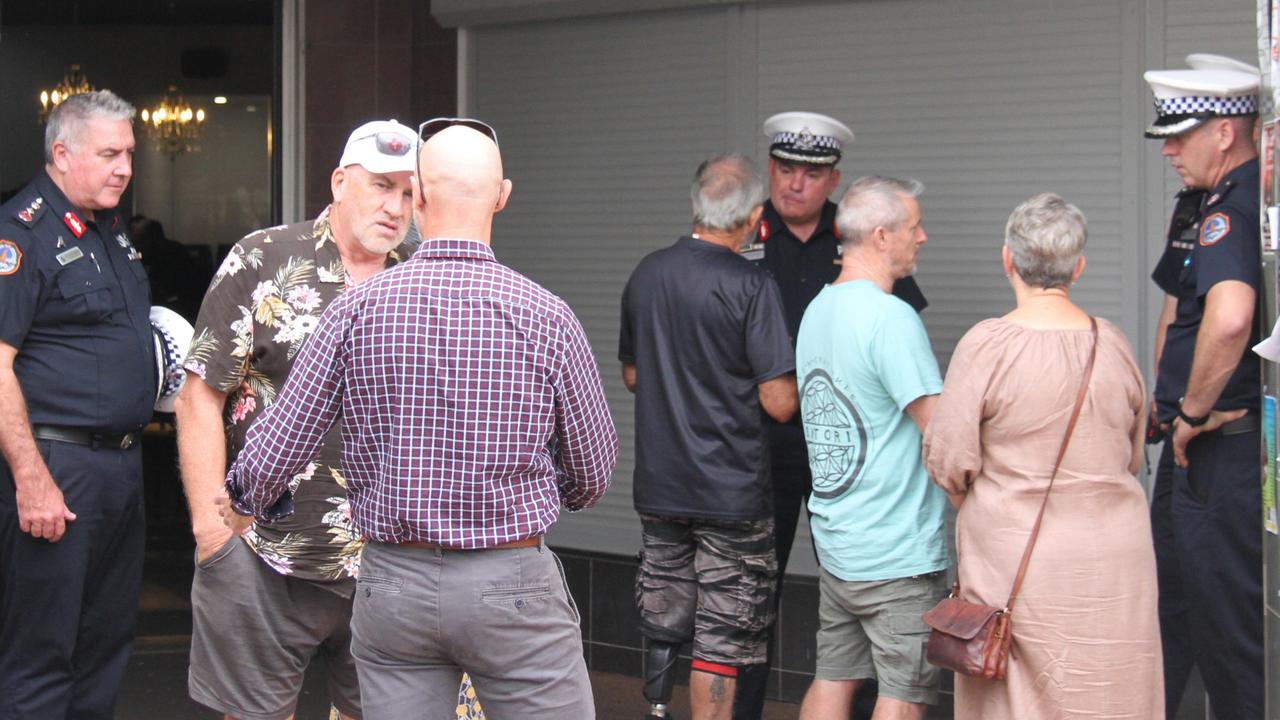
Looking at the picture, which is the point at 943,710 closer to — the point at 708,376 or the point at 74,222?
the point at 708,376

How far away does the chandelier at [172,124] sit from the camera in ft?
29.5

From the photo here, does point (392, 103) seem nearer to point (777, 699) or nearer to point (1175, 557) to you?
point (777, 699)

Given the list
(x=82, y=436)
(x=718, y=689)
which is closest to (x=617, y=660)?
(x=718, y=689)

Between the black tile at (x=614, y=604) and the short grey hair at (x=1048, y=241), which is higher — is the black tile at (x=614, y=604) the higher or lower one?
the lower one

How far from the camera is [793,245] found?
5273mm

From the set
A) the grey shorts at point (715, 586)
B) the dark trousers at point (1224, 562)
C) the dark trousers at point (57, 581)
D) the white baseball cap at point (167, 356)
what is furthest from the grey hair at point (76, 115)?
the dark trousers at point (1224, 562)

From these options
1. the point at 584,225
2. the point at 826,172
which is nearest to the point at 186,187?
the point at 584,225

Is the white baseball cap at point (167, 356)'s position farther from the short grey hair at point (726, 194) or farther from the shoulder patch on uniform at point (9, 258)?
the short grey hair at point (726, 194)

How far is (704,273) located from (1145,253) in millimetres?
1612

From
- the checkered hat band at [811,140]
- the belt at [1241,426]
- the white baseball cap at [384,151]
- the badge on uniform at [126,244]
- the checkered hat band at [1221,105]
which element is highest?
the checkered hat band at [811,140]

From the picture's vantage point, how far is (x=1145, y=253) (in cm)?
520

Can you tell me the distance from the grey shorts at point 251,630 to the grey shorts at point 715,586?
1241 mm

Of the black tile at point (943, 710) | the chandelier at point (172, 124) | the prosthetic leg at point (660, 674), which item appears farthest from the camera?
the chandelier at point (172, 124)

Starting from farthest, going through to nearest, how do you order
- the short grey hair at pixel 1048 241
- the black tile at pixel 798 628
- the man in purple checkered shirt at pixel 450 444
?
the black tile at pixel 798 628 → the short grey hair at pixel 1048 241 → the man in purple checkered shirt at pixel 450 444
